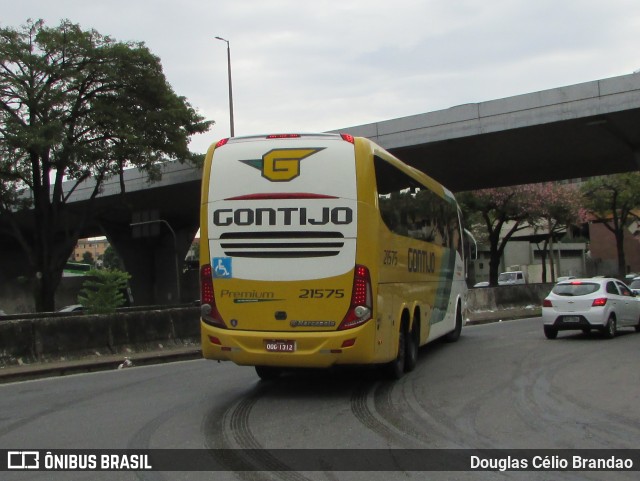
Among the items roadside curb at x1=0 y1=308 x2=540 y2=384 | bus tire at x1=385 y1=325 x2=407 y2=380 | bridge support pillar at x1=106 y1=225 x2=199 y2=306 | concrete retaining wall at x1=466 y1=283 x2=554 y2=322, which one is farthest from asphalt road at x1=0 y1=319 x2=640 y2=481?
bridge support pillar at x1=106 y1=225 x2=199 y2=306

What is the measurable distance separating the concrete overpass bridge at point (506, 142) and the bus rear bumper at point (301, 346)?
16.4m

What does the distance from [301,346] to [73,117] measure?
908 inches

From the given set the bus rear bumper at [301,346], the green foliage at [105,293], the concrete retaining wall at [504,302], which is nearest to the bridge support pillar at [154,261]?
the concrete retaining wall at [504,302]

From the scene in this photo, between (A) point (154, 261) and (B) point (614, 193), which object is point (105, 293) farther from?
(A) point (154, 261)

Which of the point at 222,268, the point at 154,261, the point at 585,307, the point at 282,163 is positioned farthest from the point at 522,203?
the point at 222,268

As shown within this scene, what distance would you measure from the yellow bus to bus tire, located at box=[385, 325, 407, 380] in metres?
0.72

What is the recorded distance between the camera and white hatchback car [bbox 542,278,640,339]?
16.8 metres

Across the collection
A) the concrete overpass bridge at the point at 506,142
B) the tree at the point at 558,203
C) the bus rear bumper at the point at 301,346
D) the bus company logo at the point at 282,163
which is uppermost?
the concrete overpass bridge at the point at 506,142

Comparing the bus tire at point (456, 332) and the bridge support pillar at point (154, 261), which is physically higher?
the bridge support pillar at point (154, 261)

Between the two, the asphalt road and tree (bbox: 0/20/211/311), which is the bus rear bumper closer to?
the asphalt road

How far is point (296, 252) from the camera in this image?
930cm

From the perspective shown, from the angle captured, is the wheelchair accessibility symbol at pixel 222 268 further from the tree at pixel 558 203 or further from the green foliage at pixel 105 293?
the tree at pixel 558 203

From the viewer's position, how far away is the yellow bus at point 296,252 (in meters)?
9.14

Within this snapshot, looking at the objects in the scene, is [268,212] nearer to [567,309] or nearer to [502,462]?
[502,462]
